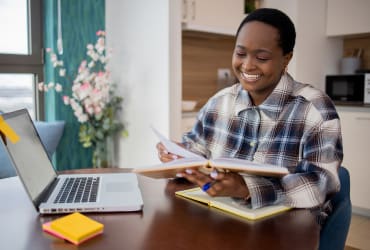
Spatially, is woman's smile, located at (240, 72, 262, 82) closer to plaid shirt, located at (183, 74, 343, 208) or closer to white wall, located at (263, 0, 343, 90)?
plaid shirt, located at (183, 74, 343, 208)

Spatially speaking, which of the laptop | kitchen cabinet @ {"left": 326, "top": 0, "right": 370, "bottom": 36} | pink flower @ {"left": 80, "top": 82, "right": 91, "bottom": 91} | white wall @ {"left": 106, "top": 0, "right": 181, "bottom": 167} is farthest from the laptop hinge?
kitchen cabinet @ {"left": 326, "top": 0, "right": 370, "bottom": 36}

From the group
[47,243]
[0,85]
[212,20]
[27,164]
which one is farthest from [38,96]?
[47,243]

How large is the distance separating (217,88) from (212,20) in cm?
76

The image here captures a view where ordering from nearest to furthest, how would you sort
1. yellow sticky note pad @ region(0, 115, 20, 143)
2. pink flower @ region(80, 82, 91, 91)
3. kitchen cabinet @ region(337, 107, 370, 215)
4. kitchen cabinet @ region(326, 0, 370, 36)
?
1. yellow sticky note pad @ region(0, 115, 20, 143)
2. pink flower @ region(80, 82, 91, 91)
3. kitchen cabinet @ region(337, 107, 370, 215)
4. kitchen cabinet @ region(326, 0, 370, 36)

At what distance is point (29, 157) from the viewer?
3.60 feet

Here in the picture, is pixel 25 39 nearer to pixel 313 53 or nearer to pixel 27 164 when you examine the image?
pixel 27 164

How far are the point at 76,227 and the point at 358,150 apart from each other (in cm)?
287

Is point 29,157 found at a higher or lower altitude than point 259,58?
lower

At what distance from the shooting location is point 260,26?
1.28m

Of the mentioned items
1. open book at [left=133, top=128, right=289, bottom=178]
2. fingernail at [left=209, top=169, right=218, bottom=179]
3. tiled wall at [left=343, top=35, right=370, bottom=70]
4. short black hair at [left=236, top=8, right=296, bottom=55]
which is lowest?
fingernail at [left=209, top=169, right=218, bottom=179]

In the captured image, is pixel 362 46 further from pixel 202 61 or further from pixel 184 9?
pixel 184 9

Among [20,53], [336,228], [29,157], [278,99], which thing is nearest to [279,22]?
[278,99]

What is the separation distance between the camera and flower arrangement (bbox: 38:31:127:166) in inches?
99.1

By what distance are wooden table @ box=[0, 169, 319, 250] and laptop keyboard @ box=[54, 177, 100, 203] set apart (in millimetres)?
73
